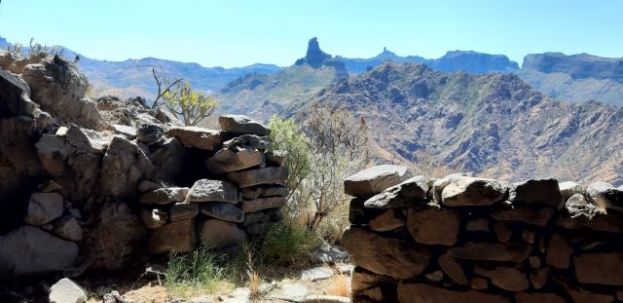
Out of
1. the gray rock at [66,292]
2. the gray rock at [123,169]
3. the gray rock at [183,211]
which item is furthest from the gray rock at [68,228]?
the gray rock at [183,211]

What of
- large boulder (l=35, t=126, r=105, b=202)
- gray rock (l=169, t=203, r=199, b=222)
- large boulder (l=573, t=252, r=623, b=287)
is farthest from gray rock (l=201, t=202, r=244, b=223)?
large boulder (l=573, t=252, r=623, b=287)

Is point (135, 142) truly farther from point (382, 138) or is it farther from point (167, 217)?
point (382, 138)

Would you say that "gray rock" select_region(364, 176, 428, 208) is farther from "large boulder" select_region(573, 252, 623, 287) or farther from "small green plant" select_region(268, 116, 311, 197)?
"small green plant" select_region(268, 116, 311, 197)

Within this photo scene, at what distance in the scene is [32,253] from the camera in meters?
5.10

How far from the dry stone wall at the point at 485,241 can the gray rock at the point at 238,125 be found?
2780mm

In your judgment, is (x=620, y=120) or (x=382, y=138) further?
(x=382, y=138)

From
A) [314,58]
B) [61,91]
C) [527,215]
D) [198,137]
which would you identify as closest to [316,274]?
[198,137]

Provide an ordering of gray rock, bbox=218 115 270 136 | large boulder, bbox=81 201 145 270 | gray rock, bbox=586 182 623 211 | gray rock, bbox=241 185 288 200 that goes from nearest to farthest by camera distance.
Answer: gray rock, bbox=586 182 623 211 → large boulder, bbox=81 201 145 270 → gray rock, bbox=241 185 288 200 → gray rock, bbox=218 115 270 136

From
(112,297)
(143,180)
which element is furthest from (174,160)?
(112,297)

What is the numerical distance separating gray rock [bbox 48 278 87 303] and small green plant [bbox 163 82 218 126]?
15.4 ft

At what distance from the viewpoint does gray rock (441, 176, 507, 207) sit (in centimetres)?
352

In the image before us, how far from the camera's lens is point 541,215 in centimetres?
337

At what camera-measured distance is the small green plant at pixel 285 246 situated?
635cm

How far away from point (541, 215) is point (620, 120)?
8857 cm
